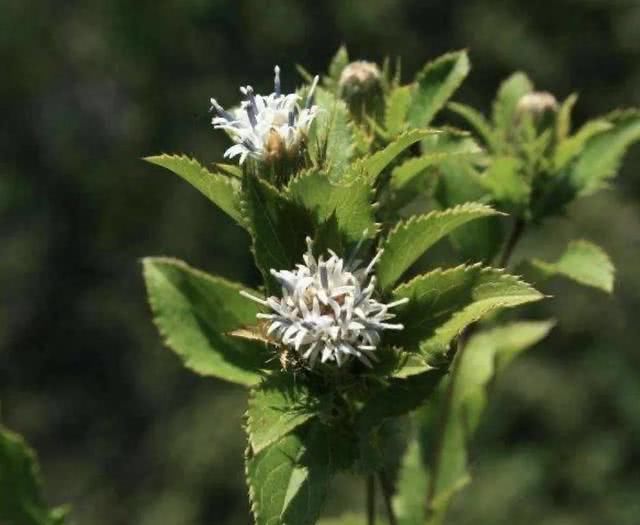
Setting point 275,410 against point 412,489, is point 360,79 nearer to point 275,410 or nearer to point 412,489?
point 275,410

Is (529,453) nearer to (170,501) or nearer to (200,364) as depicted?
(170,501)

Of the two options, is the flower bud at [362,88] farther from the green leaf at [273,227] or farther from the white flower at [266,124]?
the green leaf at [273,227]

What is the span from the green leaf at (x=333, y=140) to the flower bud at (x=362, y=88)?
0.13m

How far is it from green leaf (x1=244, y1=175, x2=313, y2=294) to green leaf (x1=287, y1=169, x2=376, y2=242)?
0.07 feet

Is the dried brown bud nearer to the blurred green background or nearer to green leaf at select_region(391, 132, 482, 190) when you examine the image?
green leaf at select_region(391, 132, 482, 190)

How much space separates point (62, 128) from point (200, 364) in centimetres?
911

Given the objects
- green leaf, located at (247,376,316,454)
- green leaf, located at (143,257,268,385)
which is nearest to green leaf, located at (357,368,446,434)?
green leaf, located at (247,376,316,454)

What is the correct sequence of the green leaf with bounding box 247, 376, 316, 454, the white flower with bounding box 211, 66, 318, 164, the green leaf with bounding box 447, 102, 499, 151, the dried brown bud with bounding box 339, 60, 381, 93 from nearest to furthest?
the green leaf with bounding box 247, 376, 316, 454 → the white flower with bounding box 211, 66, 318, 164 → the dried brown bud with bounding box 339, 60, 381, 93 → the green leaf with bounding box 447, 102, 499, 151

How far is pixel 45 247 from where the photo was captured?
9.91 m

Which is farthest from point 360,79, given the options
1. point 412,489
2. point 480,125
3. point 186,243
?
point 186,243

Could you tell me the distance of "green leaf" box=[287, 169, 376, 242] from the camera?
1386 millimetres

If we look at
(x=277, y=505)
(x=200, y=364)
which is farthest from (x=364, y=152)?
(x=277, y=505)

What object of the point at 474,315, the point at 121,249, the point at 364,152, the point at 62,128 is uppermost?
the point at 364,152

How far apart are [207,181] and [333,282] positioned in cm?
25
